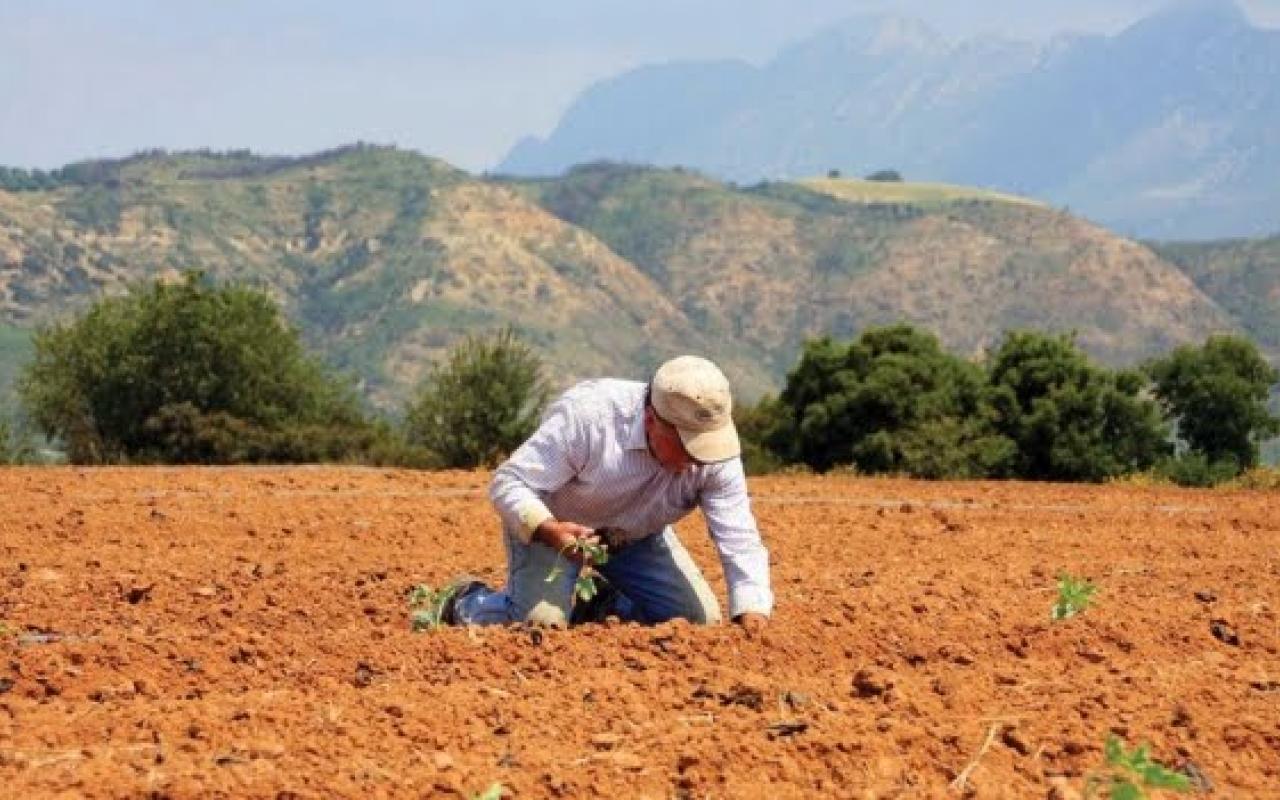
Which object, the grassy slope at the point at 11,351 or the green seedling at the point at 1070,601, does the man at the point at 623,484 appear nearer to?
the green seedling at the point at 1070,601

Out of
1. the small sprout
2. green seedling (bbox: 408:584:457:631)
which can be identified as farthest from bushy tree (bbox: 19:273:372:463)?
the small sprout

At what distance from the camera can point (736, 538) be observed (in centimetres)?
905

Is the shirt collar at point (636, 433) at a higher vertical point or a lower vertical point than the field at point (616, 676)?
higher

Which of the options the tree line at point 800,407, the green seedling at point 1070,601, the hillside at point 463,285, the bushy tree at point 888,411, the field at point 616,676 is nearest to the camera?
the field at point 616,676

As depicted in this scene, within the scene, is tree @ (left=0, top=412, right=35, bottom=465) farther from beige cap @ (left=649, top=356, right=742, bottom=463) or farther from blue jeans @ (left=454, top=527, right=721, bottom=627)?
beige cap @ (left=649, top=356, right=742, bottom=463)

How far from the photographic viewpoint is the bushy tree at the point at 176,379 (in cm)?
3186

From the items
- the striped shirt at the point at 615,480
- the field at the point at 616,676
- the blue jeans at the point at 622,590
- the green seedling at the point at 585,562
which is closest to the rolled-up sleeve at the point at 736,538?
the striped shirt at the point at 615,480

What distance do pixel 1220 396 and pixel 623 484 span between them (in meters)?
21.0

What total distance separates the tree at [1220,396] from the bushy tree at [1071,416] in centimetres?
71

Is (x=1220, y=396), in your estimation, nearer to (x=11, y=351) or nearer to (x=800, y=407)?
(x=800, y=407)

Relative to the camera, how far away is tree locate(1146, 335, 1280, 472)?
28.4 metres

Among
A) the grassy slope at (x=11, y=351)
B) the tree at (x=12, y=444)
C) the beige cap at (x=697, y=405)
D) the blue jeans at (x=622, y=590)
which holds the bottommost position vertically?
the grassy slope at (x=11, y=351)

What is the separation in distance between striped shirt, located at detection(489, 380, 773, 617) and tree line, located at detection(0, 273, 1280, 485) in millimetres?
16983

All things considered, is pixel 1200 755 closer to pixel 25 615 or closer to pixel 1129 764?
pixel 1129 764
